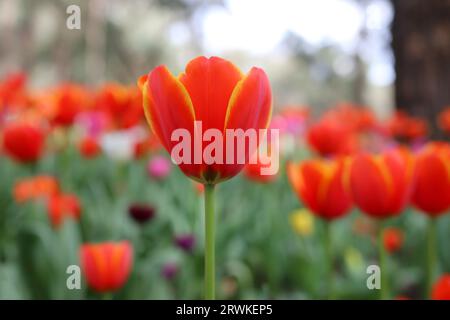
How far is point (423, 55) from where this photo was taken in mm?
1786

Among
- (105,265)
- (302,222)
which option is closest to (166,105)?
(105,265)

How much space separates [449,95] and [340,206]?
140 cm

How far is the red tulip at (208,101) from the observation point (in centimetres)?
28

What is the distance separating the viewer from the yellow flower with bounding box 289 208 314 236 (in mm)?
1213

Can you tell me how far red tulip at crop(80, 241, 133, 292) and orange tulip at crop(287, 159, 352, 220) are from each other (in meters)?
0.23

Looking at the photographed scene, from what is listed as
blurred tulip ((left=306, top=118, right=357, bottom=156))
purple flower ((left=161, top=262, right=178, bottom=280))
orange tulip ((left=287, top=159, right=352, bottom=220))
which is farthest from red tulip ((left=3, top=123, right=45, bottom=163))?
orange tulip ((left=287, top=159, right=352, bottom=220))

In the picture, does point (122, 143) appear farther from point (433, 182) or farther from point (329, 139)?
point (433, 182)

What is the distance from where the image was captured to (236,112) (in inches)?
11.0

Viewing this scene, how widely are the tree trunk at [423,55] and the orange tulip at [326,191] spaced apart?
4.32 feet

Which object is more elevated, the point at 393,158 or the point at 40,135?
the point at 40,135

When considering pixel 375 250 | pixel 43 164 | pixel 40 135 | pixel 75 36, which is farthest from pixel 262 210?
pixel 75 36

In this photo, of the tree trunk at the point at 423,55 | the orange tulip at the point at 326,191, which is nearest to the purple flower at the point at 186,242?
the orange tulip at the point at 326,191

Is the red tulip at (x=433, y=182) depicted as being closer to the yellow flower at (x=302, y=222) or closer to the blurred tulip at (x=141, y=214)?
the blurred tulip at (x=141, y=214)

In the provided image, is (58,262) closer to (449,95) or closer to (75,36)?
(449,95)
